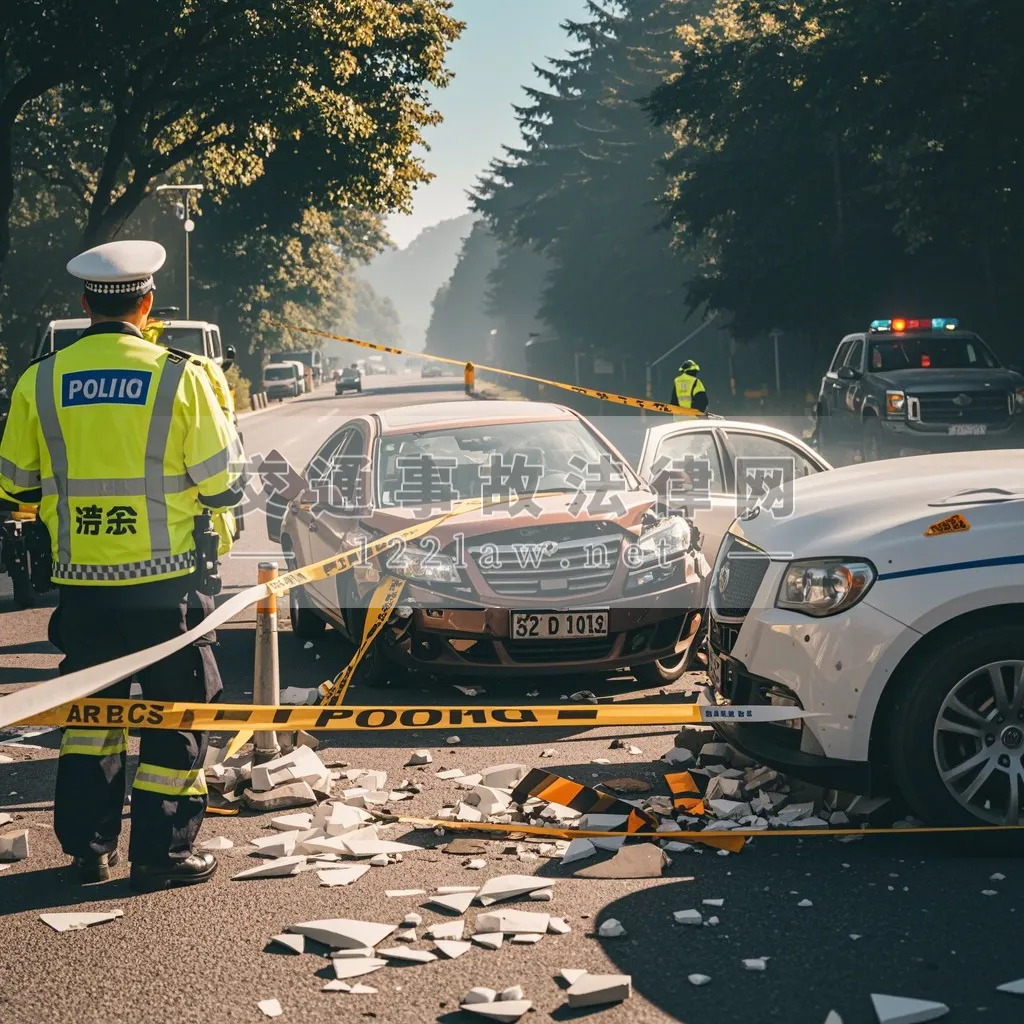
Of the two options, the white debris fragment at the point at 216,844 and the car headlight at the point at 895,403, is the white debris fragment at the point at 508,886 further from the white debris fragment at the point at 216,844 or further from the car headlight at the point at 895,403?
the car headlight at the point at 895,403

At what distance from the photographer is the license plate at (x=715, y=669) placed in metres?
6.15

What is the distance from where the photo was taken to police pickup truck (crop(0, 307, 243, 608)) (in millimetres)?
5738

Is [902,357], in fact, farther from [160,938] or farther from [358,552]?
[160,938]

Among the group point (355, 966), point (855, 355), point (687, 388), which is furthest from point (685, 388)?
point (355, 966)

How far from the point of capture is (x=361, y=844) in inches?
220

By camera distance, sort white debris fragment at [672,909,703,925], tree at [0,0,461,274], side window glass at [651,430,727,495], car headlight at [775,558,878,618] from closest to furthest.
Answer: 1. white debris fragment at [672,909,703,925]
2. car headlight at [775,558,878,618]
3. side window glass at [651,430,727,495]
4. tree at [0,0,461,274]

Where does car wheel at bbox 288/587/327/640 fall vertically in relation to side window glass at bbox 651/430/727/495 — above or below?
below

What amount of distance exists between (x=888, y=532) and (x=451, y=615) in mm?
2951

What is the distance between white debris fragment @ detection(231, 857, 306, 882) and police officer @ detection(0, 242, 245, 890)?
115 millimetres

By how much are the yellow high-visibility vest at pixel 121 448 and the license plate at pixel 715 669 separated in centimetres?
215

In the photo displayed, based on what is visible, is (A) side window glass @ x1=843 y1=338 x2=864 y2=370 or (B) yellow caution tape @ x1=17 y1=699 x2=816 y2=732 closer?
(B) yellow caution tape @ x1=17 y1=699 x2=816 y2=732

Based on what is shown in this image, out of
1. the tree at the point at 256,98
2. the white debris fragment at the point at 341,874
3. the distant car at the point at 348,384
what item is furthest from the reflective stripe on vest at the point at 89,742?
the distant car at the point at 348,384

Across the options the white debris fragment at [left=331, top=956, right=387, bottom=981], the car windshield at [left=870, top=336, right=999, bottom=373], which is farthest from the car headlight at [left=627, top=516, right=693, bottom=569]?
the car windshield at [left=870, top=336, right=999, bottom=373]

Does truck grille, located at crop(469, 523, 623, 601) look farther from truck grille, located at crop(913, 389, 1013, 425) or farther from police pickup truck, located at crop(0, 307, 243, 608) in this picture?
truck grille, located at crop(913, 389, 1013, 425)
